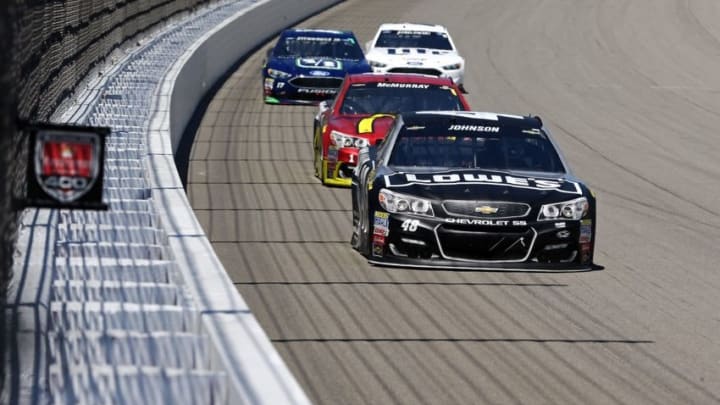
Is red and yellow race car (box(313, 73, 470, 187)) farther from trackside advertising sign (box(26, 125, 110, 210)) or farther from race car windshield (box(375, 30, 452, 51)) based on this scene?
trackside advertising sign (box(26, 125, 110, 210))

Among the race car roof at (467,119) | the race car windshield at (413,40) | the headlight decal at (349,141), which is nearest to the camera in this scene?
the race car roof at (467,119)

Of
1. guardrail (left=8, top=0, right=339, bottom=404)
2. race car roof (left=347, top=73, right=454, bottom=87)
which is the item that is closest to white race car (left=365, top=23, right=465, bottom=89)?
race car roof (left=347, top=73, right=454, bottom=87)

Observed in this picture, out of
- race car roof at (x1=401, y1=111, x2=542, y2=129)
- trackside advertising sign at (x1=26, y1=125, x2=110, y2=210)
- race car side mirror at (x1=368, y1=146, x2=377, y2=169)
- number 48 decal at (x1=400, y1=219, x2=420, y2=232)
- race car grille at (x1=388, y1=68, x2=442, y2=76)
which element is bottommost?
race car grille at (x1=388, y1=68, x2=442, y2=76)

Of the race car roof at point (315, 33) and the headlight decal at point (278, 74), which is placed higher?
the race car roof at point (315, 33)

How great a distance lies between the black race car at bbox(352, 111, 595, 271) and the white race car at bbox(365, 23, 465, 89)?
13.3 metres

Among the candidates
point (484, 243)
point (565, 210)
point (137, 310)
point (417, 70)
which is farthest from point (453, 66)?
point (137, 310)

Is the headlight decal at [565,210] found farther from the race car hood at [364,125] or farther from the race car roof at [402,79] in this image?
the race car roof at [402,79]

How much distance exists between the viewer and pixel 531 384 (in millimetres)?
8398

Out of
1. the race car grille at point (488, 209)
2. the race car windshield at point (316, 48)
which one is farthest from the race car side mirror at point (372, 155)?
the race car windshield at point (316, 48)

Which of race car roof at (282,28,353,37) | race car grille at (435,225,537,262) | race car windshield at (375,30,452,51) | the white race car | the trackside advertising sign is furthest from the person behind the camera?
race car windshield at (375,30,452,51)

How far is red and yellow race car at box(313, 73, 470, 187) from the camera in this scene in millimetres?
16531

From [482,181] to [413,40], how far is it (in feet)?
52.4

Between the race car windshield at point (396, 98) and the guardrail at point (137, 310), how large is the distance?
6191mm

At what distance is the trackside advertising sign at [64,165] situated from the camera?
4684 millimetres
